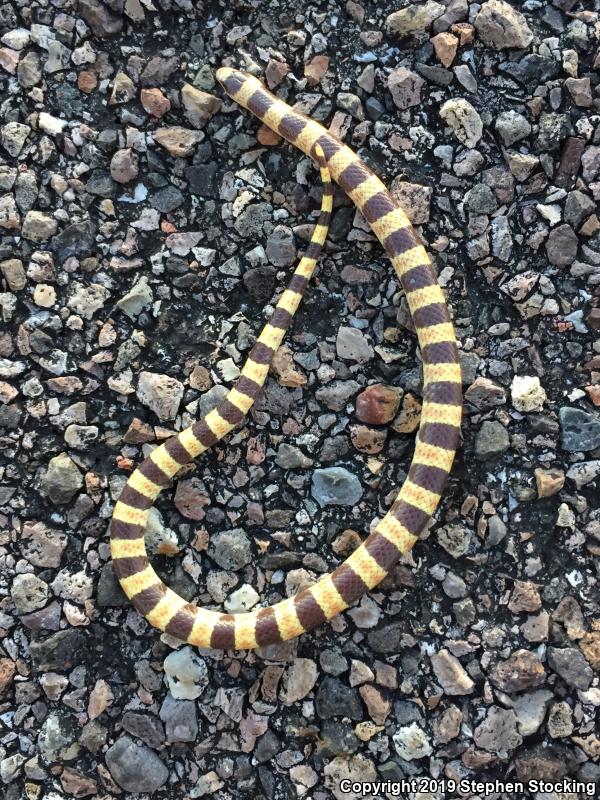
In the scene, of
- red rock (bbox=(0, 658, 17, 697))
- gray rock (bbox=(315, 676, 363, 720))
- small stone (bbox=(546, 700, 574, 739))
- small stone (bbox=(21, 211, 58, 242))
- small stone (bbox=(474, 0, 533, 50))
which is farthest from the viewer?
small stone (bbox=(21, 211, 58, 242))

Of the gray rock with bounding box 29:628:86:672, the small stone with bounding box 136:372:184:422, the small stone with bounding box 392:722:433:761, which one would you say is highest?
the small stone with bounding box 136:372:184:422

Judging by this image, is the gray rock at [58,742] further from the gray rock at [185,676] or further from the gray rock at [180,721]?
the gray rock at [185,676]

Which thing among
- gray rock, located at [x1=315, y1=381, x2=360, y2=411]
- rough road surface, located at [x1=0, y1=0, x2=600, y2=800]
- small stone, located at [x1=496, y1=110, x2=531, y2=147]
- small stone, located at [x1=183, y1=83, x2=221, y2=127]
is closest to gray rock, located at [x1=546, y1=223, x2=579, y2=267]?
rough road surface, located at [x1=0, y1=0, x2=600, y2=800]

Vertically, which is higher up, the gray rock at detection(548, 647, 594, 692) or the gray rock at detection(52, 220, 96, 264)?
the gray rock at detection(52, 220, 96, 264)

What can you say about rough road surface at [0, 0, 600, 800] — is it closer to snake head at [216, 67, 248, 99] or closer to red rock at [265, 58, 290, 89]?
red rock at [265, 58, 290, 89]

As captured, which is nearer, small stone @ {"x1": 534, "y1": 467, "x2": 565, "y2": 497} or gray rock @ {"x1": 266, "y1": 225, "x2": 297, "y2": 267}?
small stone @ {"x1": 534, "y1": 467, "x2": 565, "y2": 497}

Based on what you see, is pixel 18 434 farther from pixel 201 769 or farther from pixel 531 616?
pixel 531 616

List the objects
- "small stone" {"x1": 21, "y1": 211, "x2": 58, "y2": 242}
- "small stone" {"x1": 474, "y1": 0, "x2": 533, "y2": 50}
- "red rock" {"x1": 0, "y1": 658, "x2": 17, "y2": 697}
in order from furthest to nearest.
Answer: "small stone" {"x1": 21, "y1": 211, "x2": 58, "y2": 242} → "small stone" {"x1": 474, "y1": 0, "x2": 533, "y2": 50} → "red rock" {"x1": 0, "y1": 658, "x2": 17, "y2": 697}
